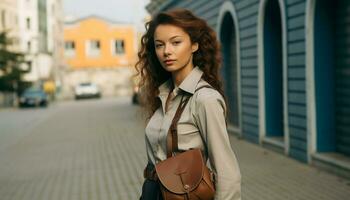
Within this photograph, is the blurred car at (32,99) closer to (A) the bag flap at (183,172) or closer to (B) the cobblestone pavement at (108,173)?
(B) the cobblestone pavement at (108,173)

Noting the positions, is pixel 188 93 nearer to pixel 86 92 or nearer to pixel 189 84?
pixel 189 84

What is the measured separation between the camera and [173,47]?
9.78 ft

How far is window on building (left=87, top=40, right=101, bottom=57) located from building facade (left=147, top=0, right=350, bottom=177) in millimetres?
59854

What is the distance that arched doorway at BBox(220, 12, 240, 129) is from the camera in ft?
52.1

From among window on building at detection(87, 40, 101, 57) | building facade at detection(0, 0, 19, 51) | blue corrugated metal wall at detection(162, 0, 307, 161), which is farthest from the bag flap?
window on building at detection(87, 40, 101, 57)

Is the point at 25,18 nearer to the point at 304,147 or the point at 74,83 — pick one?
the point at 74,83

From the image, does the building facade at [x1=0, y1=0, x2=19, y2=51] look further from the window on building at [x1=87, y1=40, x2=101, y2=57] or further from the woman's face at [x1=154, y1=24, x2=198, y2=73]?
the woman's face at [x1=154, y1=24, x2=198, y2=73]

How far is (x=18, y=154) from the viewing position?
14.4 metres

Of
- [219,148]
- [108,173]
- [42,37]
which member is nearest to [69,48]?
[42,37]

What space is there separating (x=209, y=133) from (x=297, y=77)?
A: 7.98 m

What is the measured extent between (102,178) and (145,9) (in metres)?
19.2

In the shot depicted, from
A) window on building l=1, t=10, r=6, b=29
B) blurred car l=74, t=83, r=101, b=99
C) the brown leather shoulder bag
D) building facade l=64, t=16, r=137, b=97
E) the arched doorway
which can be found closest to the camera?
the brown leather shoulder bag

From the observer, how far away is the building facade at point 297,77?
965 cm

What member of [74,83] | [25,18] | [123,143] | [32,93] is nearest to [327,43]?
[123,143]
